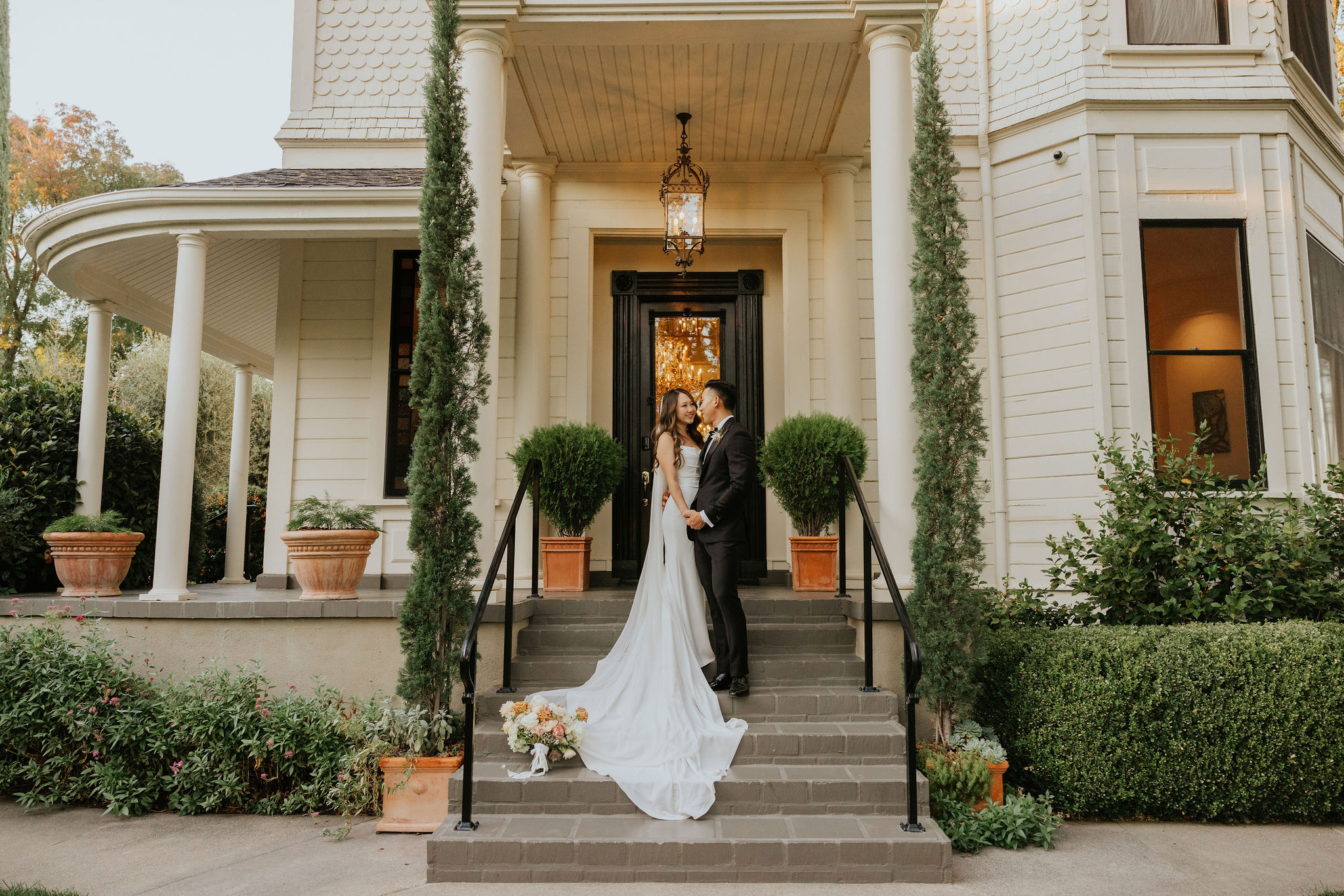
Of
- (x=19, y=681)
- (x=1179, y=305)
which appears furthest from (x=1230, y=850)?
(x=19, y=681)

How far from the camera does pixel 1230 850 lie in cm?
424

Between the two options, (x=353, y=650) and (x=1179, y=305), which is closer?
(x=353, y=650)

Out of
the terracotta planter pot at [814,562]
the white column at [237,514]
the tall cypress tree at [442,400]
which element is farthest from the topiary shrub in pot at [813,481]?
the white column at [237,514]

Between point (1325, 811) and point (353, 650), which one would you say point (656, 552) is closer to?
point (353, 650)

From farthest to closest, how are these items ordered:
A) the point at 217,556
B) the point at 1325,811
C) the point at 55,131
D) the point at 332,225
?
the point at 55,131, the point at 217,556, the point at 332,225, the point at 1325,811

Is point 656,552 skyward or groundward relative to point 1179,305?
groundward

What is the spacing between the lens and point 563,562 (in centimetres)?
666

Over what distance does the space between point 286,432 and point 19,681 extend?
128 inches

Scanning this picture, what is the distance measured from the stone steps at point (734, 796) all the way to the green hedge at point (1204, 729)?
3.72 feet

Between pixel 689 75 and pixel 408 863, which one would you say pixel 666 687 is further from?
pixel 689 75

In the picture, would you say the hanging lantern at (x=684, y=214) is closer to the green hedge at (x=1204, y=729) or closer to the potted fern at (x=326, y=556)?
the potted fern at (x=326, y=556)

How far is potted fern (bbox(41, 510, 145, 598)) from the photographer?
6320mm

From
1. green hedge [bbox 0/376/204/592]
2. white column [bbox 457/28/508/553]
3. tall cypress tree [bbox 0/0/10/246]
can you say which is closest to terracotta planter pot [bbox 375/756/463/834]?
white column [bbox 457/28/508/553]

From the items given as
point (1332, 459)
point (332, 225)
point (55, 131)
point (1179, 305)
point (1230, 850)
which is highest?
point (55, 131)
